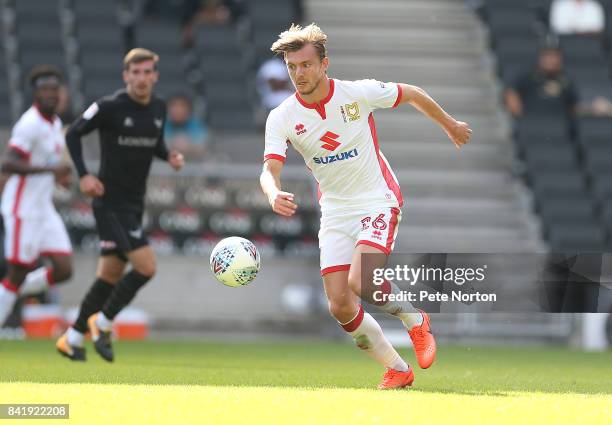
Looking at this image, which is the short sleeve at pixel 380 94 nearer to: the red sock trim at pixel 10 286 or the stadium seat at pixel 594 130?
the red sock trim at pixel 10 286

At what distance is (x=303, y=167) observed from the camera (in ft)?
56.6

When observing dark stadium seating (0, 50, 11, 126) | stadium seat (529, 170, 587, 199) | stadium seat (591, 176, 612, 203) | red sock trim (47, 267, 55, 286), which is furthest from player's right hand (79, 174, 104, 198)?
stadium seat (591, 176, 612, 203)

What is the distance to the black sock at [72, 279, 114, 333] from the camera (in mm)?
11258

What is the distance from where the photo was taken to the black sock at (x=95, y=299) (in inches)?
443

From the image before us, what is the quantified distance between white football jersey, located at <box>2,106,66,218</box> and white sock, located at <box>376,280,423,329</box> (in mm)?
4559

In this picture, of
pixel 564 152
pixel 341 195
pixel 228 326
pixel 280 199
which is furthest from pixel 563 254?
pixel 280 199

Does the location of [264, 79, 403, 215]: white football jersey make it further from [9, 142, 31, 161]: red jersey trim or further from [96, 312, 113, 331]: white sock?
[9, 142, 31, 161]: red jersey trim

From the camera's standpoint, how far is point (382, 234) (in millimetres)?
8352

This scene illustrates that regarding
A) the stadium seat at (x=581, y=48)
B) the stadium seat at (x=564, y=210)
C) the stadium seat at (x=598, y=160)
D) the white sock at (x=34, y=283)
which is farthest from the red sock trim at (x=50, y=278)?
the stadium seat at (x=581, y=48)

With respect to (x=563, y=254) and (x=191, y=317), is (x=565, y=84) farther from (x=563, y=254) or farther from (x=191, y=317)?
(x=191, y=317)

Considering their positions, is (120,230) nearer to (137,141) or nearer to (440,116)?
(137,141)

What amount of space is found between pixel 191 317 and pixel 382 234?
8.55 m

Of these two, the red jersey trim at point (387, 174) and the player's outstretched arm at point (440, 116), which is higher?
the player's outstretched arm at point (440, 116)

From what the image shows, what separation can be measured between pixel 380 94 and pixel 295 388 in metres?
1.85
